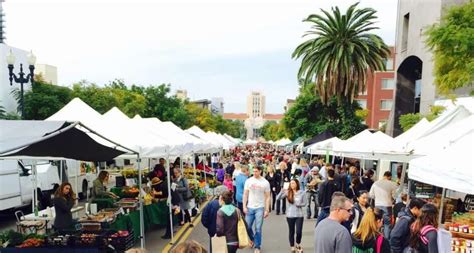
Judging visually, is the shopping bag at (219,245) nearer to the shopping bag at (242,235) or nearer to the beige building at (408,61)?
the shopping bag at (242,235)

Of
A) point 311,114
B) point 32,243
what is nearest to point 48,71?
point 311,114

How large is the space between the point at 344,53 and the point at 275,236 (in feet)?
67.0

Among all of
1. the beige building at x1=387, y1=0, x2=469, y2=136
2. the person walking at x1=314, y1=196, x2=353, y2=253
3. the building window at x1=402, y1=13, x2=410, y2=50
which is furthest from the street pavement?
the building window at x1=402, y1=13, x2=410, y2=50

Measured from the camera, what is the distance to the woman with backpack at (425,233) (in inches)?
217

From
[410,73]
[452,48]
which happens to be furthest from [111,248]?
[410,73]

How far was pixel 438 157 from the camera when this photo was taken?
5.34m

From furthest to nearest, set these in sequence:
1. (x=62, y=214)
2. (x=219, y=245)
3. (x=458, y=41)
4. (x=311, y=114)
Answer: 1. (x=311, y=114)
2. (x=458, y=41)
3. (x=62, y=214)
4. (x=219, y=245)

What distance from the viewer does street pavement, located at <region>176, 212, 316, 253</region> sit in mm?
9739

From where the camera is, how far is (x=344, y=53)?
28625 millimetres

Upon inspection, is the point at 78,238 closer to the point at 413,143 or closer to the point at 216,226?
the point at 216,226

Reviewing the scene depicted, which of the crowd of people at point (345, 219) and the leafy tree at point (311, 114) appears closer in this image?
the crowd of people at point (345, 219)

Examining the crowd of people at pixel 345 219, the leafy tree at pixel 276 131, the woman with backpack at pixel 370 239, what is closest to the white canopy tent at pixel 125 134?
the crowd of people at pixel 345 219

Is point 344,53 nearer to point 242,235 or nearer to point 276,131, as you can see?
point 242,235

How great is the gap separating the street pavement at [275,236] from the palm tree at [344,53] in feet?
57.2
